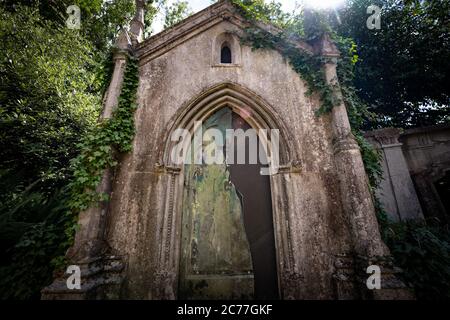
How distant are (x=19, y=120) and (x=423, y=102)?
17.8 m

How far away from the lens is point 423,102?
10.5 metres

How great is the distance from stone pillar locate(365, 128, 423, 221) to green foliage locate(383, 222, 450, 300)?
297 centimetres

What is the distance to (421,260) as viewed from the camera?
3471 mm

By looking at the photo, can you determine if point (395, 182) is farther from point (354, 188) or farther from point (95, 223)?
point (95, 223)

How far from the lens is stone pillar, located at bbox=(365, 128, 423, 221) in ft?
21.6

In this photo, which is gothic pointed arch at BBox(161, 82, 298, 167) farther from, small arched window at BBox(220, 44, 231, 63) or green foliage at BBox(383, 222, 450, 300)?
green foliage at BBox(383, 222, 450, 300)

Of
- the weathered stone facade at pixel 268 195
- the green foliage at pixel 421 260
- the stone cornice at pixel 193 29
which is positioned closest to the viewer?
the green foliage at pixel 421 260

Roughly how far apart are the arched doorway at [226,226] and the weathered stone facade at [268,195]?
0.69 ft

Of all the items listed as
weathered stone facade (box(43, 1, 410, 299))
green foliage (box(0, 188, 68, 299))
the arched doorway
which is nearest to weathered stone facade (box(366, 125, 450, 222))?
weathered stone facade (box(43, 1, 410, 299))

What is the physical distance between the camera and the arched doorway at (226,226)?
3.66m

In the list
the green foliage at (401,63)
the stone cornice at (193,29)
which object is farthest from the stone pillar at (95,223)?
the green foliage at (401,63)
